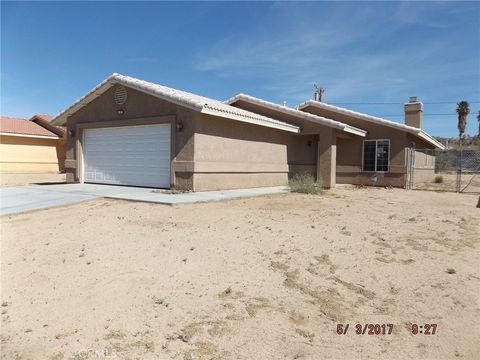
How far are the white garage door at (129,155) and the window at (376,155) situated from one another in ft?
35.9

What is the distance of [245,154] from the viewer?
15.9 metres

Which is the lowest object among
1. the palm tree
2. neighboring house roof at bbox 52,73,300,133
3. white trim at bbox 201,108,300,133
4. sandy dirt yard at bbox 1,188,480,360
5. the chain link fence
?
sandy dirt yard at bbox 1,188,480,360

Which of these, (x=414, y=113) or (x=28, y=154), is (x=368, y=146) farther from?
(x=28, y=154)

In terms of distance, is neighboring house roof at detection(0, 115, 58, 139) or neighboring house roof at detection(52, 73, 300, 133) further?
neighboring house roof at detection(0, 115, 58, 139)

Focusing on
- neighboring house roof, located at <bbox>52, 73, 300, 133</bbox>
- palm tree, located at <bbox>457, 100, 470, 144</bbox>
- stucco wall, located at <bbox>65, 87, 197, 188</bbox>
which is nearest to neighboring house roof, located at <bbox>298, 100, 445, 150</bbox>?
neighboring house roof, located at <bbox>52, 73, 300, 133</bbox>

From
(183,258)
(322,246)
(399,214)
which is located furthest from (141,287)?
(399,214)

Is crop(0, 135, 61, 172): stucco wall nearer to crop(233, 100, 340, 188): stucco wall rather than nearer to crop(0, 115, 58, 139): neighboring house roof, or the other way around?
crop(0, 115, 58, 139): neighboring house roof

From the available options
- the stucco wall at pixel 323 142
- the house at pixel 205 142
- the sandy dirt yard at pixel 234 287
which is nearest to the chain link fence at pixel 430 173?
the house at pixel 205 142

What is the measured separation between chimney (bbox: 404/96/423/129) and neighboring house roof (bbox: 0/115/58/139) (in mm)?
22950

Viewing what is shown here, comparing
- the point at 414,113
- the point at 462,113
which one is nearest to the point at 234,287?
the point at 414,113

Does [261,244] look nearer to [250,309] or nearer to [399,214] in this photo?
[250,309]

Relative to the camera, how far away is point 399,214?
9.76 m

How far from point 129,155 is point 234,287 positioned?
11682 millimetres

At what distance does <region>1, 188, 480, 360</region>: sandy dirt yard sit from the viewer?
3.70 m
